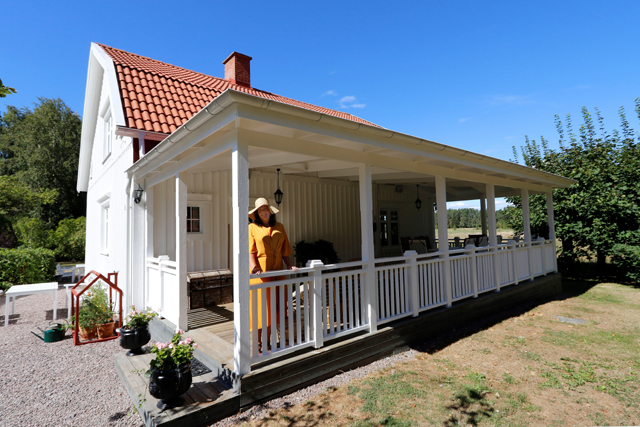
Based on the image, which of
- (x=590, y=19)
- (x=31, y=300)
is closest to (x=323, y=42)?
(x=590, y=19)

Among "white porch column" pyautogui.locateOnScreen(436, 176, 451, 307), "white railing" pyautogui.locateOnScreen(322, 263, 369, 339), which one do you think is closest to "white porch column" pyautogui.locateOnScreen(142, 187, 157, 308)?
"white railing" pyautogui.locateOnScreen(322, 263, 369, 339)

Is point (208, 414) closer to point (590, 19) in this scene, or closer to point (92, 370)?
point (92, 370)

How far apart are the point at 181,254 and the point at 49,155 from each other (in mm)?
28711

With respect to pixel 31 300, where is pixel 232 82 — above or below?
above

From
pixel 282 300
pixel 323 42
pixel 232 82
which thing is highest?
pixel 323 42

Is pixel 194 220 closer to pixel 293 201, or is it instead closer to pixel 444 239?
pixel 293 201


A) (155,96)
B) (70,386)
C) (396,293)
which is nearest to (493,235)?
(396,293)

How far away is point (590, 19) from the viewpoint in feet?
27.0

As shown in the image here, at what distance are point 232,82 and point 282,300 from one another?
28.9 feet

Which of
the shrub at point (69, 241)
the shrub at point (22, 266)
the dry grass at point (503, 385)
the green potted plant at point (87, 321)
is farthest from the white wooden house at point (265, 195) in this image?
the shrub at point (69, 241)

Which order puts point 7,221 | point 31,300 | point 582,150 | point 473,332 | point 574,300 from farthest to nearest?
point 7,221 → point 582,150 → point 31,300 → point 574,300 → point 473,332

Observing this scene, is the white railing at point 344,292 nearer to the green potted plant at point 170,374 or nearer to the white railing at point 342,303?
the white railing at point 342,303

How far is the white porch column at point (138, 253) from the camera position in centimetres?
563

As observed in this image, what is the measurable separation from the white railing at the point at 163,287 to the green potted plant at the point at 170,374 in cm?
146
